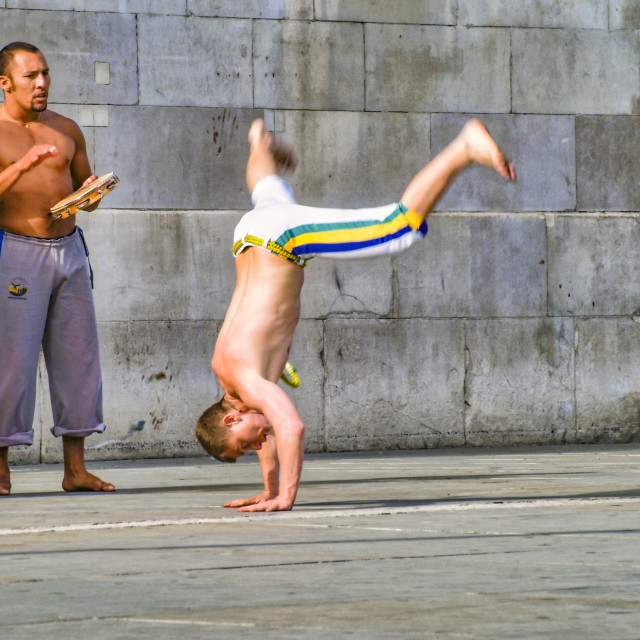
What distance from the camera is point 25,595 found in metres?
2.99

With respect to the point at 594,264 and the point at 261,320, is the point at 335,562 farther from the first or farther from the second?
the point at 594,264

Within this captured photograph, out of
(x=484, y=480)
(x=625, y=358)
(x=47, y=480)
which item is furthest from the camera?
(x=625, y=358)

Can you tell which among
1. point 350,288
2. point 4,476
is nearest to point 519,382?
point 350,288

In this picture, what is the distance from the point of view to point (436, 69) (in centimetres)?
969

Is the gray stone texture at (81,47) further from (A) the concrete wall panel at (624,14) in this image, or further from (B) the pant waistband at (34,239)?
(A) the concrete wall panel at (624,14)

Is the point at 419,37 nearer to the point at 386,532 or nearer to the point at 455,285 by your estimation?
the point at 455,285

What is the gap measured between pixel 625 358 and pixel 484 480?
3.76 metres

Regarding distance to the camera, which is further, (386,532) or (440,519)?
(440,519)

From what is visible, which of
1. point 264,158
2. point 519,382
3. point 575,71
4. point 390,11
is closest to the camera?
point 264,158

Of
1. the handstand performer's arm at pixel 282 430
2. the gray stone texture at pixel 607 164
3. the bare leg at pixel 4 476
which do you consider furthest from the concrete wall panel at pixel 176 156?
the handstand performer's arm at pixel 282 430

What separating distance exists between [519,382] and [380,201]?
166 centimetres

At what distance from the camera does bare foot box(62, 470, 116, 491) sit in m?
6.30

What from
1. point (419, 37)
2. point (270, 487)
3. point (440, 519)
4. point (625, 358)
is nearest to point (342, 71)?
point (419, 37)

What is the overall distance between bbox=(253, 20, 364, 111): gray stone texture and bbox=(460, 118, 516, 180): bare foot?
14.0 ft
